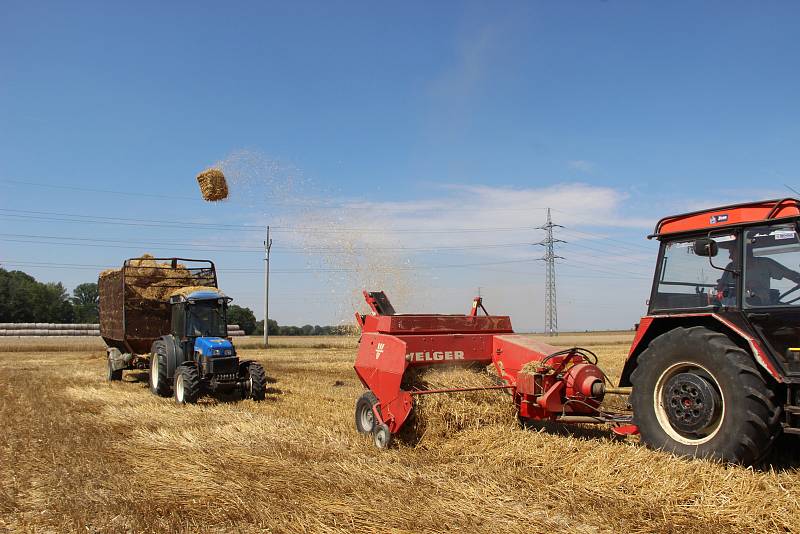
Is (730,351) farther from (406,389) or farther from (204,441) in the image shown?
(204,441)

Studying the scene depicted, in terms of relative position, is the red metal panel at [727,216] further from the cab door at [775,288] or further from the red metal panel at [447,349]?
the red metal panel at [447,349]

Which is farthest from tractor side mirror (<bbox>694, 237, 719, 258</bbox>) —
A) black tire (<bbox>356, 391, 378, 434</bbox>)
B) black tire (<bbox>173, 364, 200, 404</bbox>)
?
black tire (<bbox>173, 364, 200, 404</bbox>)

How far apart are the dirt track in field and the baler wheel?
0.18 m

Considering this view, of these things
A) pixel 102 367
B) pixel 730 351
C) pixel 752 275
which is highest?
pixel 752 275

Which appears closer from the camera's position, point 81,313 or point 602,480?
point 602,480

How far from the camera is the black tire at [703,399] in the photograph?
16.3 feet

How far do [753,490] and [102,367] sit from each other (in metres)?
19.3

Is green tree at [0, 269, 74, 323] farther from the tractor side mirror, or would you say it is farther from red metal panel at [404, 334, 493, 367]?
the tractor side mirror

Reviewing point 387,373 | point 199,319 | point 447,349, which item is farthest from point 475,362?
point 199,319

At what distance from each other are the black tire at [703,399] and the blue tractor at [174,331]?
7249mm

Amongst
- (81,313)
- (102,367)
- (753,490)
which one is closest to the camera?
(753,490)

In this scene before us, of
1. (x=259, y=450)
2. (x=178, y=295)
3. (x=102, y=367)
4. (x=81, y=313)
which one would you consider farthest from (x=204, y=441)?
(x=81, y=313)

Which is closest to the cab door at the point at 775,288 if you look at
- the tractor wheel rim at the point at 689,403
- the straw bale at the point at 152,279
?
the tractor wheel rim at the point at 689,403

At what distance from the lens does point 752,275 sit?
5.55 m
